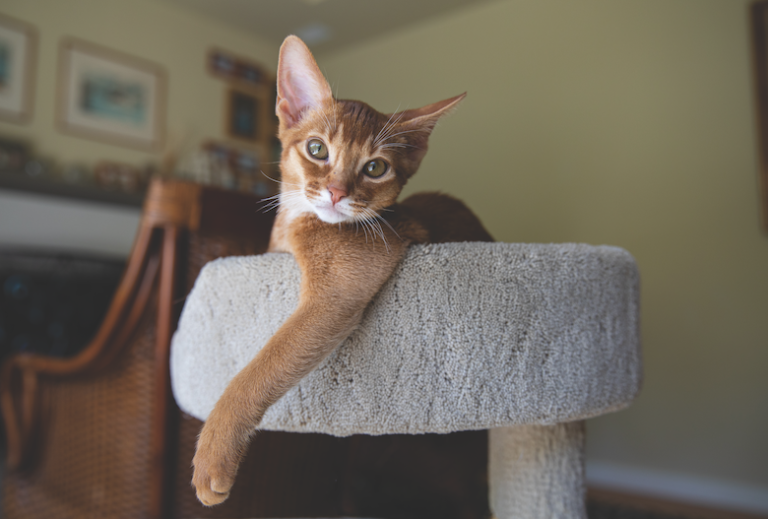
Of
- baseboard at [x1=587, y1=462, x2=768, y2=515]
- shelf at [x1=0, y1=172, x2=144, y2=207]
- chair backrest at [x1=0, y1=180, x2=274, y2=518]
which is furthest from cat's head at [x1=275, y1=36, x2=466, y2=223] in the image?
shelf at [x1=0, y1=172, x2=144, y2=207]

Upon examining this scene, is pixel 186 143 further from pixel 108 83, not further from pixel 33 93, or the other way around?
pixel 33 93

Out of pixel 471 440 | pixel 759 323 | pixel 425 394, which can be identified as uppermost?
pixel 425 394

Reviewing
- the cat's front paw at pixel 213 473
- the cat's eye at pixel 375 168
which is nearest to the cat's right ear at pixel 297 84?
the cat's eye at pixel 375 168

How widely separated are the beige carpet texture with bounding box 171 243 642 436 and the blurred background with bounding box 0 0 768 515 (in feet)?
0.67

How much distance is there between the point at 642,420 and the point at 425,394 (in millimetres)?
1517

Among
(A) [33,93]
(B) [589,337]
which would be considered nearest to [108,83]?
(A) [33,93]

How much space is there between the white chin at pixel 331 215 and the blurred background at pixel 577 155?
16cm

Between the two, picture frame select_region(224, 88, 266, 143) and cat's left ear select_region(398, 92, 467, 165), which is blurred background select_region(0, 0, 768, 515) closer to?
cat's left ear select_region(398, 92, 467, 165)

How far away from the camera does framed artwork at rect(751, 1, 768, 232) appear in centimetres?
170

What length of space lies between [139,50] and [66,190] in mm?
918

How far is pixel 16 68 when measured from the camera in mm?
2176

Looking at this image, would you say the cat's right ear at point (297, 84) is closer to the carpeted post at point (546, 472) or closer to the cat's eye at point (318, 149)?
the cat's eye at point (318, 149)

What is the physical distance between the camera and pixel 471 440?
3.15 feet

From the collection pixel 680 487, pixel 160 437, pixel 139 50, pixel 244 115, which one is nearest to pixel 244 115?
pixel 244 115
